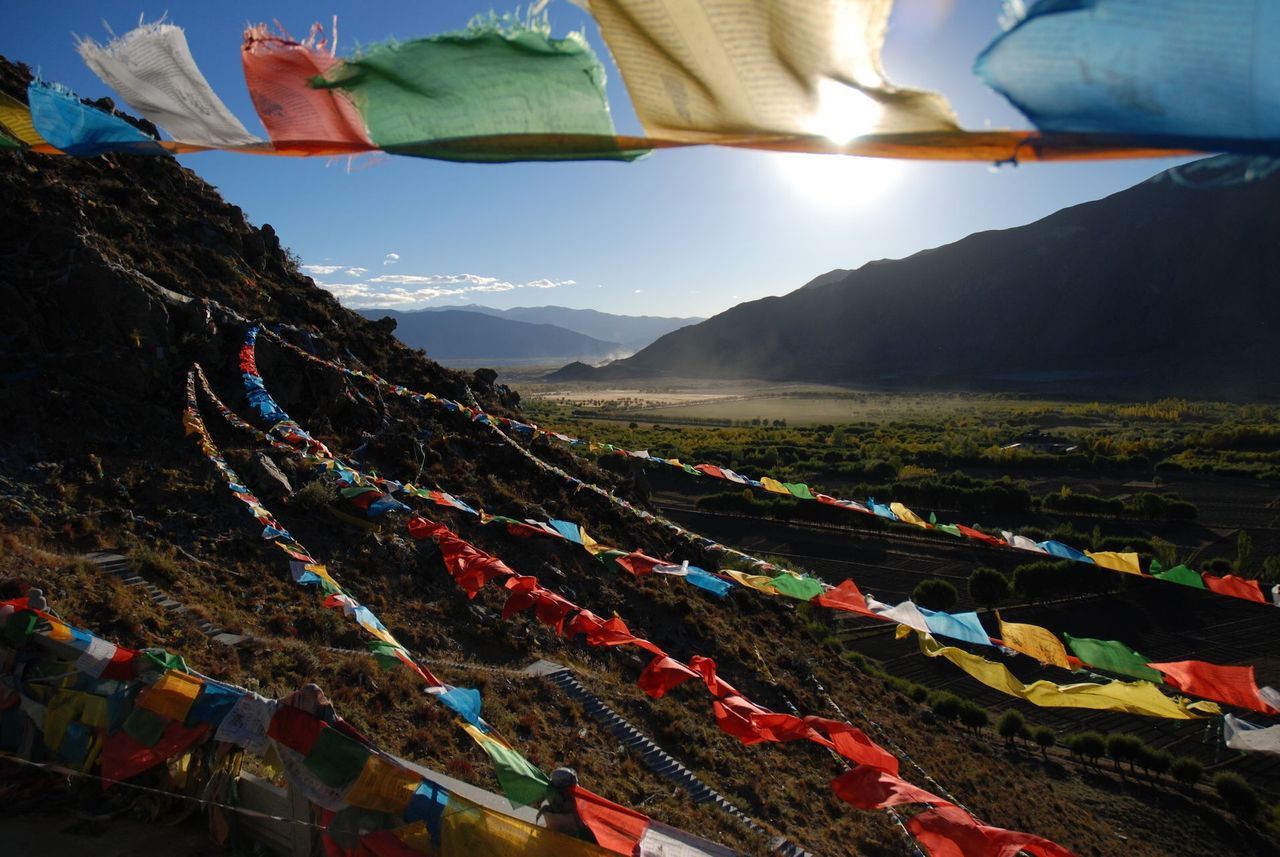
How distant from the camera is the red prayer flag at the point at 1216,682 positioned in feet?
14.6

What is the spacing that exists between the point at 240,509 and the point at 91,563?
2711mm

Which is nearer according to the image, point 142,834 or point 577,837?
point 577,837

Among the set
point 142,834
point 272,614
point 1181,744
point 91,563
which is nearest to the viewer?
point 142,834

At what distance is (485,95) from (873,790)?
169 inches

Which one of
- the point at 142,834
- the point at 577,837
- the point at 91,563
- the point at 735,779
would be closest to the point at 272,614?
the point at 91,563

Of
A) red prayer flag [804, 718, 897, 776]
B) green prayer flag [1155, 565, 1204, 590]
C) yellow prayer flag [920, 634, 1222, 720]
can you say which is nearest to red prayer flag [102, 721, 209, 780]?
red prayer flag [804, 718, 897, 776]

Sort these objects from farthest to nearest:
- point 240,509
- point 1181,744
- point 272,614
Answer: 1. point 1181,744
2. point 240,509
3. point 272,614

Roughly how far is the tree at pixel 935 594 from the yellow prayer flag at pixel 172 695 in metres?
19.4

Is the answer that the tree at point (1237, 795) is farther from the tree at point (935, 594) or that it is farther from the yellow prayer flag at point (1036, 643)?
the yellow prayer flag at point (1036, 643)

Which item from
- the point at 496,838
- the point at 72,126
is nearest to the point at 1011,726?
the point at 496,838

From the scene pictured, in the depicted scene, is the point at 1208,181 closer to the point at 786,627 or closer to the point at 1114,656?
the point at 1114,656

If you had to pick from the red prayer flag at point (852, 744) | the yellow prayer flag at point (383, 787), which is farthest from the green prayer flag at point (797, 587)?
the yellow prayer flag at point (383, 787)

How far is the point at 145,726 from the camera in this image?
15.5 feet

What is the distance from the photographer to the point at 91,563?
A: 842 cm
